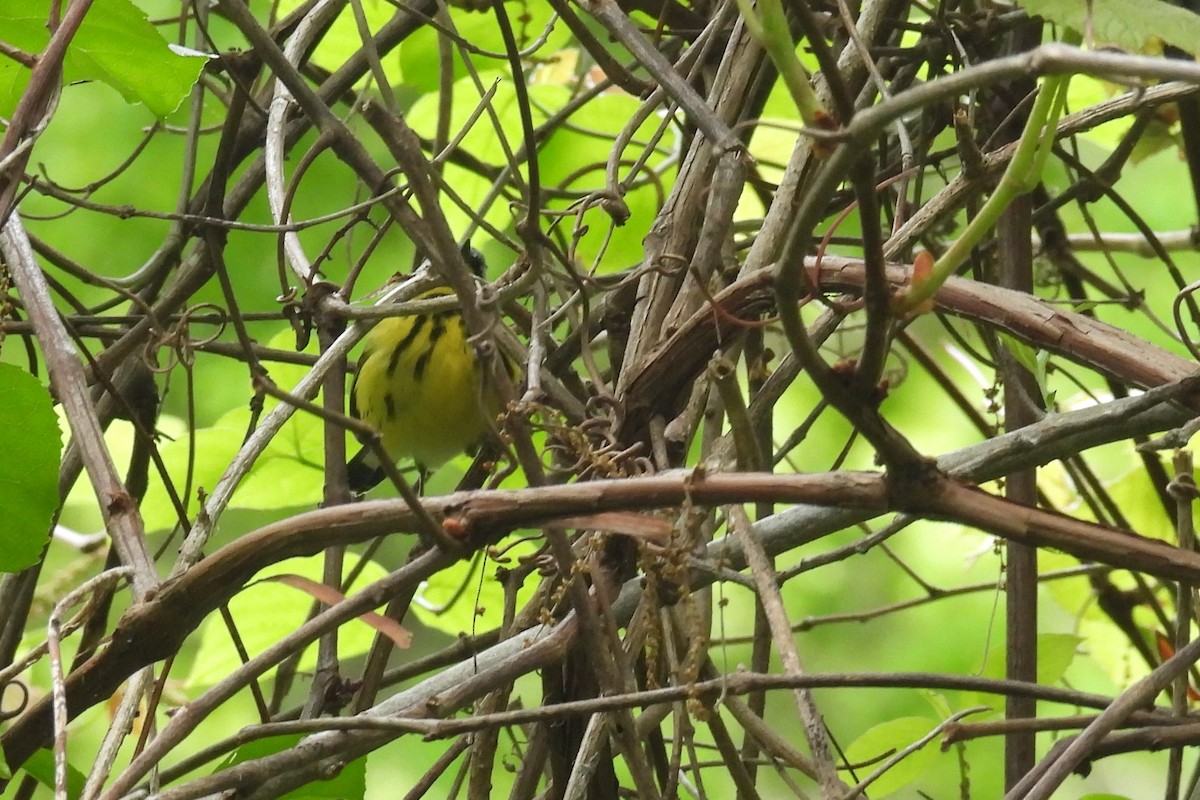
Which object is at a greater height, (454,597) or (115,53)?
(115,53)

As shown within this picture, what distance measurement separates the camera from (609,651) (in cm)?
94

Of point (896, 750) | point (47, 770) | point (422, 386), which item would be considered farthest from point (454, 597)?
point (422, 386)

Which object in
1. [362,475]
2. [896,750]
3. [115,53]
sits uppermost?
[362,475]

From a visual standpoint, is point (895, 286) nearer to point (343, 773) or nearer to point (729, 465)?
point (729, 465)

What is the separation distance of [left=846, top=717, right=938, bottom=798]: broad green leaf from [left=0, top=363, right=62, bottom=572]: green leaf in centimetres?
76

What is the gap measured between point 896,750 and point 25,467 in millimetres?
825

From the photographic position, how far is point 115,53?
1144mm

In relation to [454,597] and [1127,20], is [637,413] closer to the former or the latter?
[1127,20]

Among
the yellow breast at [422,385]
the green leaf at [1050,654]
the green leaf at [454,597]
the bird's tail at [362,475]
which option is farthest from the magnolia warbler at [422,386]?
the green leaf at [1050,654]

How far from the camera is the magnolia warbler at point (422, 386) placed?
280 centimetres

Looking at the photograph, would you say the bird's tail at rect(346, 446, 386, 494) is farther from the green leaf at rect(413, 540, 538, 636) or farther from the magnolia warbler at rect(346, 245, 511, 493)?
the green leaf at rect(413, 540, 538, 636)

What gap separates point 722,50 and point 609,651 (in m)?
0.81

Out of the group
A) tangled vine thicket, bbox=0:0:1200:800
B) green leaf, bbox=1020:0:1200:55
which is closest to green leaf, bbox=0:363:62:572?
tangled vine thicket, bbox=0:0:1200:800

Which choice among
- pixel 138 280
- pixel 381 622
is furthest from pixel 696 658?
pixel 138 280
